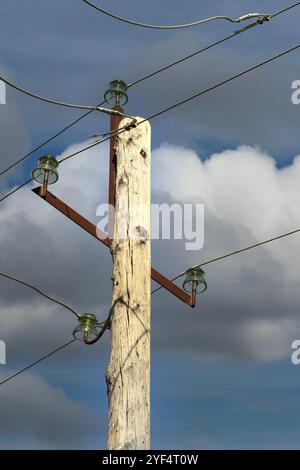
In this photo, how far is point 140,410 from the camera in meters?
6.81

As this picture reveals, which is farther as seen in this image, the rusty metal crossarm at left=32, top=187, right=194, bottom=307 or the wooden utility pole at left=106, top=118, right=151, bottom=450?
the rusty metal crossarm at left=32, top=187, right=194, bottom=307

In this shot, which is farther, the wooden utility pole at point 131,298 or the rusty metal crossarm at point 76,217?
the rusty metal crossarm at point 76,217

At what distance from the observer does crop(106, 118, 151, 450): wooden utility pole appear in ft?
22.2

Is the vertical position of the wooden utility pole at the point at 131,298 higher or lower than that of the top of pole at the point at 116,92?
lower

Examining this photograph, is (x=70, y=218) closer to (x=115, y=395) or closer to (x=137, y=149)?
(x=137, y=149)

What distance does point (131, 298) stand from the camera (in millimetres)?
7230

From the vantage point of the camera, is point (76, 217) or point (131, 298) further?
point (76, 217)

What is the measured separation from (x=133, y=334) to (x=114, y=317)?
248 millimetres

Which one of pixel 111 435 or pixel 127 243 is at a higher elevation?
pixel 127 243

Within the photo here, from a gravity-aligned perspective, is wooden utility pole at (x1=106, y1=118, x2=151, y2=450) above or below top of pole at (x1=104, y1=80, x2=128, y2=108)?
below

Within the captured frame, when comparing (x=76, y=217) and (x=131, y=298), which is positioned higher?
(x=76, y=217)

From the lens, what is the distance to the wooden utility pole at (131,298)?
6.78 m
